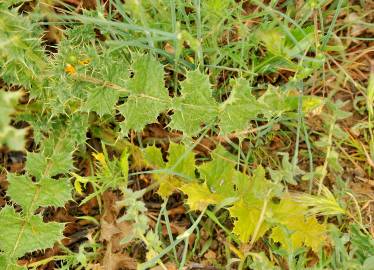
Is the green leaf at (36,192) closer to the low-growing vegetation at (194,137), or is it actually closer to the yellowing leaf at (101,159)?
the low-growing vegetation at (194,137)

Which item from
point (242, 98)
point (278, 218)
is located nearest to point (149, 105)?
point (242, 98)

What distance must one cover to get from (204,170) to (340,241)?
552mm

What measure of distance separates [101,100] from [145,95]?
150 mm

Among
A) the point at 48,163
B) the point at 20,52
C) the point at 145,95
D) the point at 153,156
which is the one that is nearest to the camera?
the point at 20,52

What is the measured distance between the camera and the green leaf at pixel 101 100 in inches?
67.0

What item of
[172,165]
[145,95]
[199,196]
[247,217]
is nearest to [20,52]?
[145,95]

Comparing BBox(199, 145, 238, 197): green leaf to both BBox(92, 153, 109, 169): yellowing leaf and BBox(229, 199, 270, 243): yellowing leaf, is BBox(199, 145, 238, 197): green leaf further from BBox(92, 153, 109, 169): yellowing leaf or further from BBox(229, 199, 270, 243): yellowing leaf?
BBox(92, 153, 109, 169): yellowing leaf

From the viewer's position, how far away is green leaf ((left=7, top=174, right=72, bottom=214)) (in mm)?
1784

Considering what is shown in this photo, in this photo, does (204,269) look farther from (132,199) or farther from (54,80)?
(54,80)

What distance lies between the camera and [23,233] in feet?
5.79

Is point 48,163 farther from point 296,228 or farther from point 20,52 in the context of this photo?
point 296,228

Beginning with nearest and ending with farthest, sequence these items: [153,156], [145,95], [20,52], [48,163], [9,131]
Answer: [9,131]
[20,52]
[145,95]
[48,163]
[153,156]

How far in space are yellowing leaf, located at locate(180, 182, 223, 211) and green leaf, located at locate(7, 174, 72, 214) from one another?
0.43 metres

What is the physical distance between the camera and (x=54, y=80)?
5.58ft
